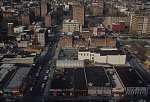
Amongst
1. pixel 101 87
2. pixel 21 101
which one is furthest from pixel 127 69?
pixel 21 101

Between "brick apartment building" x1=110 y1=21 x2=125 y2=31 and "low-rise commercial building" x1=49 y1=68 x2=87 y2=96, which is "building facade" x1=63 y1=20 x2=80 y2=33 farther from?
"low-rise commercial building" x1=49 y1=68 x2=87 y2=96

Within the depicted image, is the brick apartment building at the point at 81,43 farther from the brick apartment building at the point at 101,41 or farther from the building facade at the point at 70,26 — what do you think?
the building facade at the point at 70,26

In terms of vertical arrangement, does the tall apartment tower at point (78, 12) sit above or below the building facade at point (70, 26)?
above

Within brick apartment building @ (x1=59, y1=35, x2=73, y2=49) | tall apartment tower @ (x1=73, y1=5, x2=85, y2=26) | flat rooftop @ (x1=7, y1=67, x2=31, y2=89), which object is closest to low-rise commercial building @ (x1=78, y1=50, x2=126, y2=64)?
brick apartment building @ (x1=59, y1=35, x2=73, y2=49)

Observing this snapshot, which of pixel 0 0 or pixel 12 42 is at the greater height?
pixel 0 0

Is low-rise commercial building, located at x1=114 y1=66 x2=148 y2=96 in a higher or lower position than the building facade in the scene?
lower

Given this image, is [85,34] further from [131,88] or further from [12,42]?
[131,88]

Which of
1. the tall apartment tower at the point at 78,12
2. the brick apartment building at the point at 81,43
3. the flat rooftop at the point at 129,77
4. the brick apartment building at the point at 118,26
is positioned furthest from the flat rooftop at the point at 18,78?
the tall apartment tower at the point at 78,12
